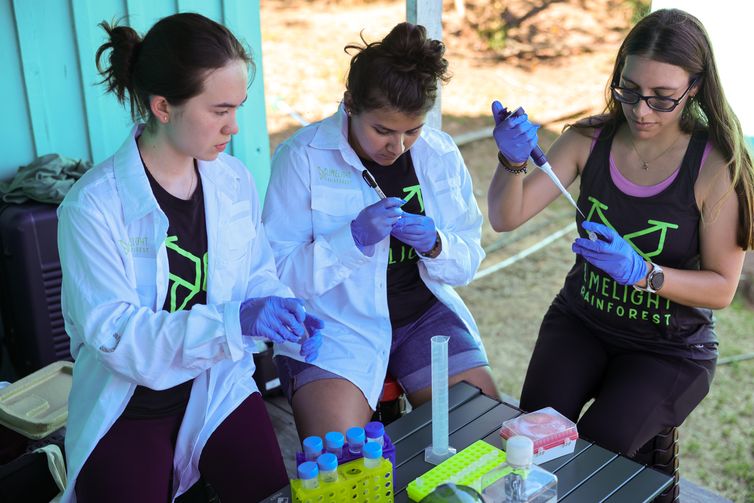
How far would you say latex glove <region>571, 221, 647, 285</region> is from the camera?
75.5 inches

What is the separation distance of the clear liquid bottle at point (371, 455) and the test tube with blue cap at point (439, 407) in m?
0.22

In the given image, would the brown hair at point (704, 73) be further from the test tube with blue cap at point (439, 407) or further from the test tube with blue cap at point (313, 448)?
the test tube with blue cap at point (313, 448)

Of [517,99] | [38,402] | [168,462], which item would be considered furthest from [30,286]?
[517,99]

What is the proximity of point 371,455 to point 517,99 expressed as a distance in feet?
21.8

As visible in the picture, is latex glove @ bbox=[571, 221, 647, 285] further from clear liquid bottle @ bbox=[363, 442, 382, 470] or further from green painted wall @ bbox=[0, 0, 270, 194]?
green painted wall @ bbox=[0, 0, 270, 194]

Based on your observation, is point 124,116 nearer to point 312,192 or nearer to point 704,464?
point 312,192

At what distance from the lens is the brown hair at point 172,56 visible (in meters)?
1.72

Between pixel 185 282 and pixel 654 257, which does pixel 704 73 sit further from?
pixel 185 282

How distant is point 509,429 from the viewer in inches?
65.3

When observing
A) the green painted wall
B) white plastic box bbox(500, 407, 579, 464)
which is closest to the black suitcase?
the green painted wall

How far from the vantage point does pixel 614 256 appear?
75.4 inches

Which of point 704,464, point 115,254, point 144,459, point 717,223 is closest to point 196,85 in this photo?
point 115,254

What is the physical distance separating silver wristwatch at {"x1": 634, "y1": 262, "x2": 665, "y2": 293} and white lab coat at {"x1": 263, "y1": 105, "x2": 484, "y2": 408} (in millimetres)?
505

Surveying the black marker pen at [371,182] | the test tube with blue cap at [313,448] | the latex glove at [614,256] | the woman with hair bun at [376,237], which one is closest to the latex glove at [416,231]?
the woman with hair bun at [376,237]
